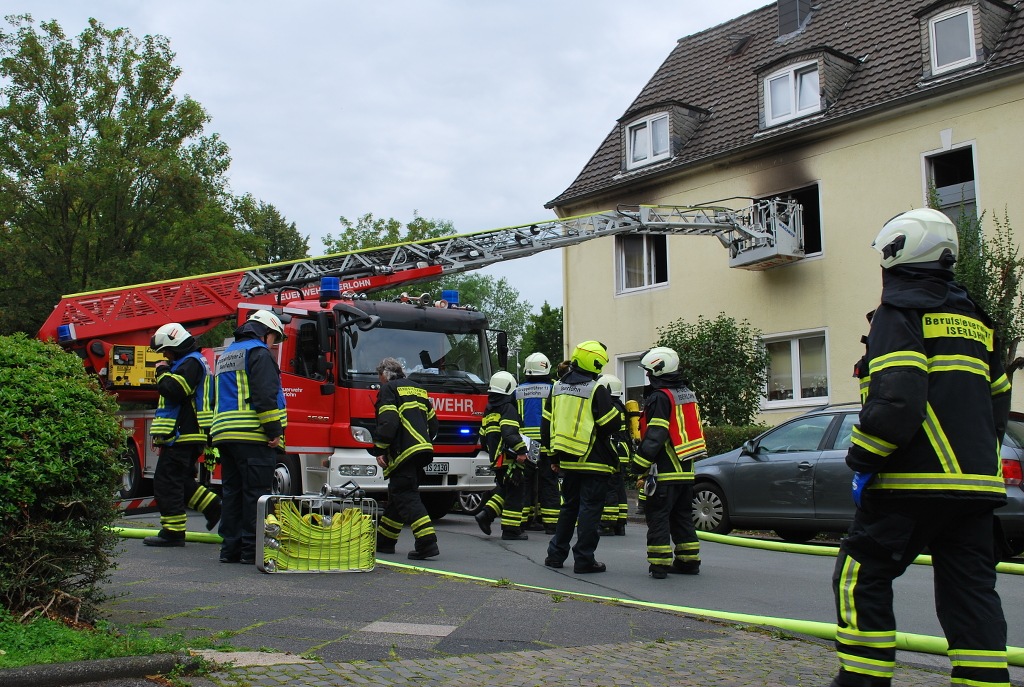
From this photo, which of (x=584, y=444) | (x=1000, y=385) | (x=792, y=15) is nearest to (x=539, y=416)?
(x=584, y=444)

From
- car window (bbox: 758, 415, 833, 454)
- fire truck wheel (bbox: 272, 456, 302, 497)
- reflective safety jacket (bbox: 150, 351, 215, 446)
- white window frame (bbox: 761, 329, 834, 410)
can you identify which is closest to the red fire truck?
fire truck wheel (bbox: 272, 456, 302, 497)

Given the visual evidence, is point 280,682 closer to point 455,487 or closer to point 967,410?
point 967,410

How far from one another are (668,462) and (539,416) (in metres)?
3.35

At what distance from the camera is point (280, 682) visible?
4109mm

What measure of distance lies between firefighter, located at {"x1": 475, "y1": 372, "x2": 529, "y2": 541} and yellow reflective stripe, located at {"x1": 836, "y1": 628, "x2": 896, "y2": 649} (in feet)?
20.6

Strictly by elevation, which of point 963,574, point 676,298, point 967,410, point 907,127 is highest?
point 907,127

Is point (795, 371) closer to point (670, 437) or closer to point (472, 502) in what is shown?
point (472, 502)

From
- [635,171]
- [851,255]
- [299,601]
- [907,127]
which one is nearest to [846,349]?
[851,255]

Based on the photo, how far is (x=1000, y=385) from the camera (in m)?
4.34

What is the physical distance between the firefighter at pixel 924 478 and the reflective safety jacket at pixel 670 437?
3725 mm

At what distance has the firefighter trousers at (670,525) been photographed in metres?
7.90

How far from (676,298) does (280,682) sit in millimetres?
19184

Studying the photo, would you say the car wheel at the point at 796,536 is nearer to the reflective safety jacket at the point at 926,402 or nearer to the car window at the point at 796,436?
the car window at the point at 796,436

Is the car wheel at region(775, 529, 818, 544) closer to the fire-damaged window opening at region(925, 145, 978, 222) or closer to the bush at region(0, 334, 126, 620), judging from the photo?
the fire-damaged window opening at region(925, 145, 978, 222)
